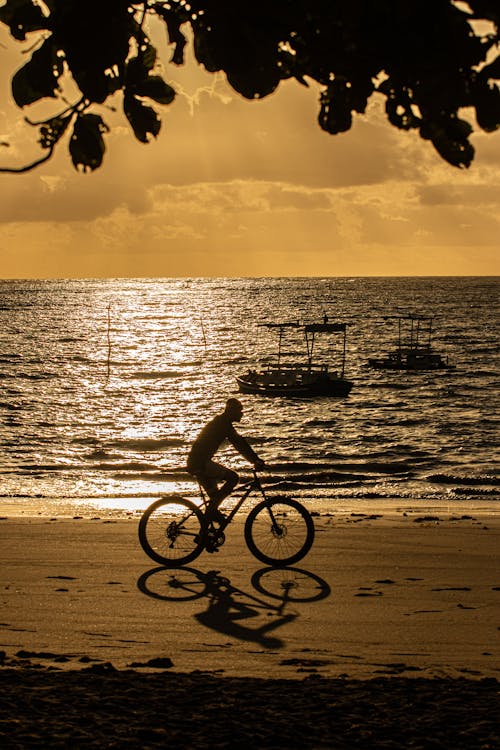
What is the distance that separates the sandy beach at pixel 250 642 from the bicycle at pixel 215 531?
270 millimetres

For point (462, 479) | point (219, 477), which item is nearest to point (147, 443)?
point (462, 479)

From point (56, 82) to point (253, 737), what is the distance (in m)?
4.19

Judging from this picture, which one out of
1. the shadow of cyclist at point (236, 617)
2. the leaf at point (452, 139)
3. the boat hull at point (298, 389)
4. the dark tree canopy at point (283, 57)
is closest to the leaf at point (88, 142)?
the dark tree canopy at point (283, 57)

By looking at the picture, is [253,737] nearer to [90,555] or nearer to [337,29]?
[337,29]

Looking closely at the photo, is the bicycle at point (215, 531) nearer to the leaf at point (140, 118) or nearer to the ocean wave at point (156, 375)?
the leaf at point (140, 118)

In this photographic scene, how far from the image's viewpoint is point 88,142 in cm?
357

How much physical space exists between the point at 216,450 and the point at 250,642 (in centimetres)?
314

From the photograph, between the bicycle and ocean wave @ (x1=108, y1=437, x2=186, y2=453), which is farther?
ocean wave @ (x1=108, y1=437, x2=186, y2=453)

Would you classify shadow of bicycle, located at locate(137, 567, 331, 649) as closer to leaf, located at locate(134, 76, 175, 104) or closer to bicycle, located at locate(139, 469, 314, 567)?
bicycle, located at locate(139, 469, 314, 567)

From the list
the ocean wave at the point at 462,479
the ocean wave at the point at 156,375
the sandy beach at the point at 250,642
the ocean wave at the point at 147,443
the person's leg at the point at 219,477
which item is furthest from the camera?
the ocean wave at the point at 156,375

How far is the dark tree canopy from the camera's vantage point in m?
2.82

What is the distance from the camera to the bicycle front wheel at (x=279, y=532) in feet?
41.8

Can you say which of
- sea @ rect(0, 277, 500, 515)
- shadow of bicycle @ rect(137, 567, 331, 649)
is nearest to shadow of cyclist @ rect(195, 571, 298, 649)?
shadow of bicycle @ rect(137, 567, 331, 649)

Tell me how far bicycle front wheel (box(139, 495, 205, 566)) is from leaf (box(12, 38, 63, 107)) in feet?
31.3
